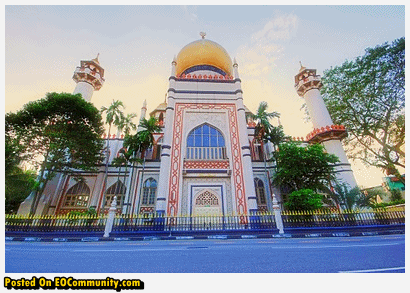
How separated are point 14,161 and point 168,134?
30.8 feet

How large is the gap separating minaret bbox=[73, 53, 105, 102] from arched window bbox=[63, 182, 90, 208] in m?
8.59

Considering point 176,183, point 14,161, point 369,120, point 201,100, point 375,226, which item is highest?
point 201,100

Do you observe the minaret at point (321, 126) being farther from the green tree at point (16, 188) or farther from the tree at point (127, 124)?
the green tree at point (16, 188)

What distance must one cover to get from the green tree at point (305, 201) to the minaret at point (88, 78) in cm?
1995

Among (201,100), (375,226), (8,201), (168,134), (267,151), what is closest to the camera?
(375,226)

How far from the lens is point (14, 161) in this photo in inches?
486

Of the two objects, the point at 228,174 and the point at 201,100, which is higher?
the point at 201,100

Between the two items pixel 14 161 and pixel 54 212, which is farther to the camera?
pixel 54 212

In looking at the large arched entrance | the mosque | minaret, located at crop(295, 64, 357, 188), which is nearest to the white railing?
the mosque

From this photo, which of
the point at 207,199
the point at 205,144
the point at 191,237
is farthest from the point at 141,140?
the point at 191,237

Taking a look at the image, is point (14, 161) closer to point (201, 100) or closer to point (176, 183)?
point (176, 183)

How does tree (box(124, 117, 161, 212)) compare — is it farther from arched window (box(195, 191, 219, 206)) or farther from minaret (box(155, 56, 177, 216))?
arched window (box(195, 191, 219, 206))

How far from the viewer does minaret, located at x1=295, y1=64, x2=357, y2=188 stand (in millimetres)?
15203
